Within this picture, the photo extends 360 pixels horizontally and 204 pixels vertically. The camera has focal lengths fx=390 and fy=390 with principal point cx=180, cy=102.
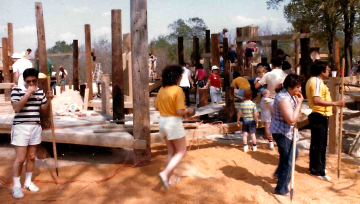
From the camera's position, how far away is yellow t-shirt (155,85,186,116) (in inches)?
197

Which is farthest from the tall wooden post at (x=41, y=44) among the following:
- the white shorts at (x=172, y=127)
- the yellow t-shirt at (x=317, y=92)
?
the yellow t-shirt at (x=317, y=92)

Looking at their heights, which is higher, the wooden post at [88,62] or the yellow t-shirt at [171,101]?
the wooden post at [88,62]

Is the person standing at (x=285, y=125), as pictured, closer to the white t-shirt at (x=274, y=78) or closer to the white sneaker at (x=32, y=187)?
the white t-shirt at (x=274, y=78)

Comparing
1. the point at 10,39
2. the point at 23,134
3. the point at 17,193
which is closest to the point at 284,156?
the point at 23,134

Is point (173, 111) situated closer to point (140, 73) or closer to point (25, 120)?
point (140, 73)

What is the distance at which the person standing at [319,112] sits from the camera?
19.0 ft

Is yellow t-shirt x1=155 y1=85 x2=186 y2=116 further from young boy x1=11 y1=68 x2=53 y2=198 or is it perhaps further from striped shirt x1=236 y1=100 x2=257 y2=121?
striped shirt x1=236 y1=100 x2=257 y2=121

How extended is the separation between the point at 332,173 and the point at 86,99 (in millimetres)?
7552

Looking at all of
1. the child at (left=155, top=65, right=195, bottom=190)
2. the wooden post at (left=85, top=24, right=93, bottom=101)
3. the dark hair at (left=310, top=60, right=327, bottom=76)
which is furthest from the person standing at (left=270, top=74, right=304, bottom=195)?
the wooden post at (left=85, top=24, right=93, bottom=101)

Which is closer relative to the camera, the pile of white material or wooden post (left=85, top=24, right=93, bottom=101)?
the pile of white material

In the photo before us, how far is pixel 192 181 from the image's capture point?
582 cm

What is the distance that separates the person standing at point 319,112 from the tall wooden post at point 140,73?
101 inches

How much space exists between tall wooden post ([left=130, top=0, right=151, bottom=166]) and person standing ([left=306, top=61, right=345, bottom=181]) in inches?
101

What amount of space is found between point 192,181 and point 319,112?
7.22 feet
